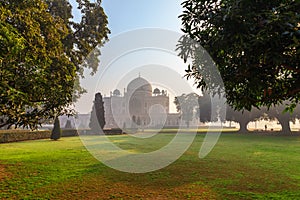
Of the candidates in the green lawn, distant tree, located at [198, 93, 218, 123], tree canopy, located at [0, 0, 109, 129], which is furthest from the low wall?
distant tree, located at [198, 93, 218, 123]

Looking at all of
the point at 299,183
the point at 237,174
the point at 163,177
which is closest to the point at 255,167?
the point at 237,174

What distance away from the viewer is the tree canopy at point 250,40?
456 cm

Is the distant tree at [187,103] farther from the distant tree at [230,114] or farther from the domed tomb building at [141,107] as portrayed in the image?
the domed tomb building at [141,107]

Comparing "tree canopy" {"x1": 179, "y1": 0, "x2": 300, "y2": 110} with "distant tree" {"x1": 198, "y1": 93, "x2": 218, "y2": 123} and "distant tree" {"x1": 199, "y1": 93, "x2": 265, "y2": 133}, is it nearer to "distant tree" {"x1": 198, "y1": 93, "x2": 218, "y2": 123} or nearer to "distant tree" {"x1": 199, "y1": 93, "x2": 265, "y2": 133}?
"distant tree" {"x1": 199, "y1": 93, "x2": 265, "y2": 133}

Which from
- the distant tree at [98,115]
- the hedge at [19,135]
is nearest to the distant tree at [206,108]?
the distant tree at [98,115]

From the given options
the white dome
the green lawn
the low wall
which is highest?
the white dome

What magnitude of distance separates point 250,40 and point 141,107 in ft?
292

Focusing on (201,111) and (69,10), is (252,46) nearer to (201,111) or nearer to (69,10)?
(69,10)

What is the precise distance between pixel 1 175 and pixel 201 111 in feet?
158

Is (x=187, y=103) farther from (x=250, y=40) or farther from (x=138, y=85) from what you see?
(x=250, y=40)

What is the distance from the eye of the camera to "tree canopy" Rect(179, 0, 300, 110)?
4559 mm

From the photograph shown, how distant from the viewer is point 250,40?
187 inches

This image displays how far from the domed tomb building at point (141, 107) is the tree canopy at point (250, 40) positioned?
79892mm

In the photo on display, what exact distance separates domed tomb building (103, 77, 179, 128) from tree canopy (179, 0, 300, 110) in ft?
262
